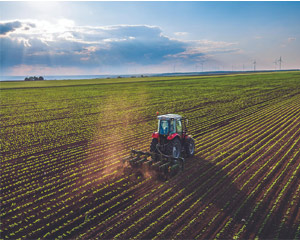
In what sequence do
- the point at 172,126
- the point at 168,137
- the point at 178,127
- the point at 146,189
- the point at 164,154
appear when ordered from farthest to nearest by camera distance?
the point at 178,127 < the point at 172,126 < the point at 164,154 < the point at 168,137 < the point at 146,189

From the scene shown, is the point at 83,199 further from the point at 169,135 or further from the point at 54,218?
the point at 169,135

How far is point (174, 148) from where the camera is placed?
12.5m

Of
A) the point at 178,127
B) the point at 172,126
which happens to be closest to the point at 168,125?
the point at 172,126

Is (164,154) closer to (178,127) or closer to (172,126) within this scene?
(172,126)

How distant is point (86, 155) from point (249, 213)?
9525 mm

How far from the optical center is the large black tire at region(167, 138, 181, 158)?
40.4ft

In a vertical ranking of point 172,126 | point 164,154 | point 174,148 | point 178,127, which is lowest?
point 164,154

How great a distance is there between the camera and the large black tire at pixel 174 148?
12.3 m

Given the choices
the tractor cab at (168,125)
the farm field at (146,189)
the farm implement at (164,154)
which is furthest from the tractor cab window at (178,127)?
the farm field at (146,189)

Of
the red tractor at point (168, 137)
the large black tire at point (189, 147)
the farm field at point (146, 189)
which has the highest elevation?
the red tractor at point (168, 137)

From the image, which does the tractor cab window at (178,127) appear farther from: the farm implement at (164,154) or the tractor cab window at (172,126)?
the tractor cab window at (172,126)

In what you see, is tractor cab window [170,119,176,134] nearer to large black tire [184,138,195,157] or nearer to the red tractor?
the red tractor

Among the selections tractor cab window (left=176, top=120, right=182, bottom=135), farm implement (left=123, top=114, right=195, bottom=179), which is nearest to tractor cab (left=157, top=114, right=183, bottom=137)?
farm implement (left=123, top=114, right=195, bottom=179)

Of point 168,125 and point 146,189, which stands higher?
point 168,125
